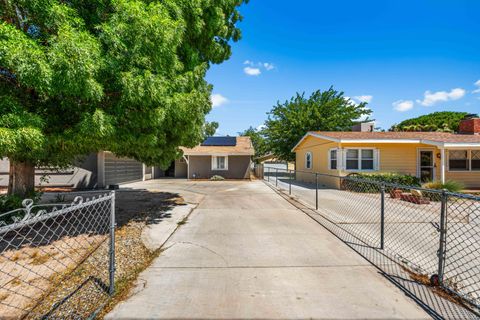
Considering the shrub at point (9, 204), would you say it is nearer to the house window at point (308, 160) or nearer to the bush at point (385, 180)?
the bush at point (385, 180)

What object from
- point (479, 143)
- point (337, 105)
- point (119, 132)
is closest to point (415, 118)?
point (337, 105)

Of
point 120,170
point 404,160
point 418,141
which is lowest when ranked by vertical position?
point 120,170

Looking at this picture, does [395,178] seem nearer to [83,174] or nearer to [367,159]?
[367,159]

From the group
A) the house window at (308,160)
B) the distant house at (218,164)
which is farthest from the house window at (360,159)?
the distant house at (218,164)

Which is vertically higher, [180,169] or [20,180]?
[20,180]

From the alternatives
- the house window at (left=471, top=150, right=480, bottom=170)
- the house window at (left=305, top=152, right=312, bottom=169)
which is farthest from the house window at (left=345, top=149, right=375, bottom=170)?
the house window at (left=471, top=150, right=480, bottom=170)

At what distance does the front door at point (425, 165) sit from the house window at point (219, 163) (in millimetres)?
13218

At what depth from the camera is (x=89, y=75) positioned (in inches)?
153

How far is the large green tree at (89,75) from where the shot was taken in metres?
3.69

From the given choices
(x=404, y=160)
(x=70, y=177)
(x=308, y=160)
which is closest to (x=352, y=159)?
(x=404, y=160)

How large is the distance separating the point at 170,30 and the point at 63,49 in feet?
6.12

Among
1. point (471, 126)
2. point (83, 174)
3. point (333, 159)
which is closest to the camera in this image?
point (83, 174)

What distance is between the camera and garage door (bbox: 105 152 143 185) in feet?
46.9

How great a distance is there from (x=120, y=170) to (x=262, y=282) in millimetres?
15048
